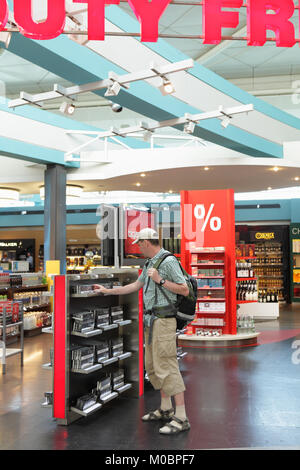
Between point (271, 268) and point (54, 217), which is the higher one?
point (54, 217)

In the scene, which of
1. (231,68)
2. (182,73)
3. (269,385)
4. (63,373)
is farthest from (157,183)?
(63,373)

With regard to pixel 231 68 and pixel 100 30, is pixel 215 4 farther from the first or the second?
pixel 231 68

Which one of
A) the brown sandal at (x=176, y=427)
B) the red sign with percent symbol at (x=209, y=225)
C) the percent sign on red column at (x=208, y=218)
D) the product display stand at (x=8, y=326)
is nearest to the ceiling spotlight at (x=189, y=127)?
the red sign with percent symbol at (x=209, y=225)

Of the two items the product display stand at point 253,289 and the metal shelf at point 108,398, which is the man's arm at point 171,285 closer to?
the metal shelf at point 108,398

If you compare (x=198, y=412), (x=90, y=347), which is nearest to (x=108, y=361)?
(x=90, y=347)

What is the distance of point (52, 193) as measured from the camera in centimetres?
1166

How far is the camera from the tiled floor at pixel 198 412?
3740 millimetres

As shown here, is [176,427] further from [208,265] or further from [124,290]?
[208,265]

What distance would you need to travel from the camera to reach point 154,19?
420cm

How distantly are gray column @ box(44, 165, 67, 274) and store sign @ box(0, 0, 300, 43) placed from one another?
25.0ft

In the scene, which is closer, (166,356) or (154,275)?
(154,275)

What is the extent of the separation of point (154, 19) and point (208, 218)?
4924mm

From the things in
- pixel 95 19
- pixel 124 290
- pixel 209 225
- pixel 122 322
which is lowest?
pixel 122 322

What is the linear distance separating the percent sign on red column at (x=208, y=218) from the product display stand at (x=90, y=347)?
373 centimetres
